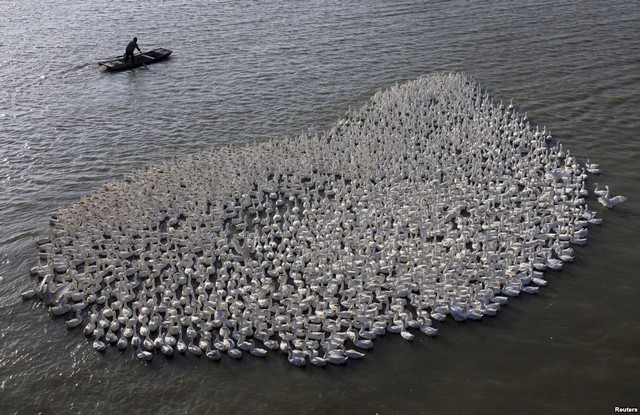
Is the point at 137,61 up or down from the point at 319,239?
up

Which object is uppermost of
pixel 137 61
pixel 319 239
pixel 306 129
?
pixel 137 61

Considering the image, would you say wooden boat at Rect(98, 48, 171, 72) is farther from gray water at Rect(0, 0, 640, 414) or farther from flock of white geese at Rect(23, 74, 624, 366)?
flock of white geese at Rect(23, 74, 624, 366)

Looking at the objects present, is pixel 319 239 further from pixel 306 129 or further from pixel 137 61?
pixel 137 61

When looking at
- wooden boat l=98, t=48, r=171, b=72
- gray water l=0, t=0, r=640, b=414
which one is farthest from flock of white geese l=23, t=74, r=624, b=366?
wooden boat l=98, t=48, r=171, b=72

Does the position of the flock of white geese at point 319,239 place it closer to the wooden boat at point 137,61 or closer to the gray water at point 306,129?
the gray water at point 306,129

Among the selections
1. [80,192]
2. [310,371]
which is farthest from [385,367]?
[80,192]

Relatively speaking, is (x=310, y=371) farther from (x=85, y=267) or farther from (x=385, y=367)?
(x=85, y=267)

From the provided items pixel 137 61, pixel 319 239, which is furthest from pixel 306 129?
pixel 137 61
